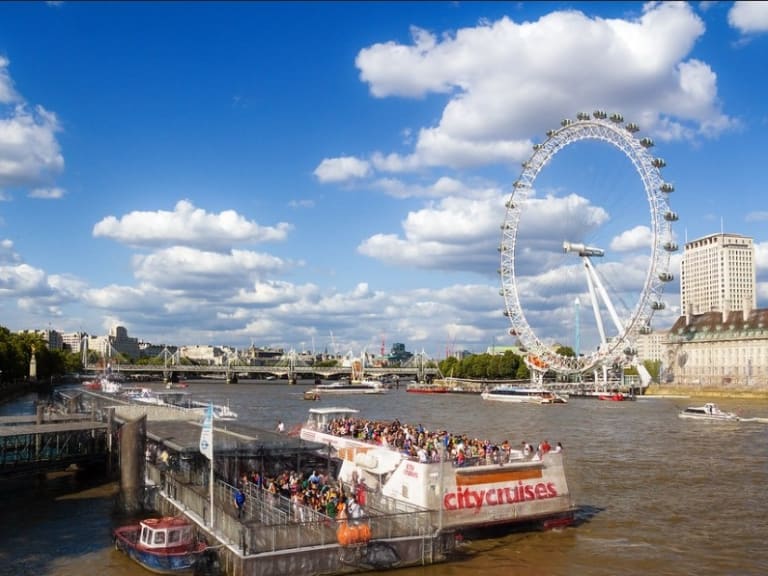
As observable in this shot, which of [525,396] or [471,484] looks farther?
[525,396]

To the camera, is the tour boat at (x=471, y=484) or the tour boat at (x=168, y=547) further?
the tour boat at (x=471, y=484)

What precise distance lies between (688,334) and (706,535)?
148943 mm

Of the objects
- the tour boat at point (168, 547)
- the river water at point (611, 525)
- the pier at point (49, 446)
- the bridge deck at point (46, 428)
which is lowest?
the river water at point (611, 525)

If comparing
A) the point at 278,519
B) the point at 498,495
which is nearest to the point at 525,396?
the point at 498,495

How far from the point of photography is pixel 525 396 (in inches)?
5143

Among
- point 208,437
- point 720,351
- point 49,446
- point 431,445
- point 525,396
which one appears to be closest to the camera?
point 208,437

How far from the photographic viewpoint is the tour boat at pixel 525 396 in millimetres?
125800

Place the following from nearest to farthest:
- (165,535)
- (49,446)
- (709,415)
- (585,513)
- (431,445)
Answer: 1. (165,535)
2. (431,445)
3. (585,513)
4. (49,446)
5. (709,415)

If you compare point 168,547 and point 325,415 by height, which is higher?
point 325,415

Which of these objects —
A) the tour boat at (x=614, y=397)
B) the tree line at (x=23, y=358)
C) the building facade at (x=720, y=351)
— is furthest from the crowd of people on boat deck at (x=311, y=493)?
the building facade at (x=720, y=351)

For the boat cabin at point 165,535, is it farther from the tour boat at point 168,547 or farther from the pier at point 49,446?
the pier at point 49,446

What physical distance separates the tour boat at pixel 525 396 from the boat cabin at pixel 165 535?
104 metres

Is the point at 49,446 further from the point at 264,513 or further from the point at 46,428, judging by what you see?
the point at 264,513

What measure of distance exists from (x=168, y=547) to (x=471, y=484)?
30.5ft
